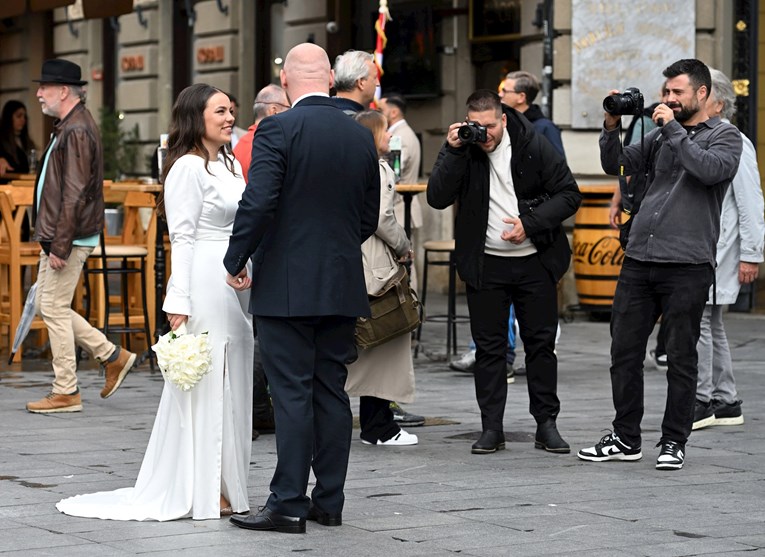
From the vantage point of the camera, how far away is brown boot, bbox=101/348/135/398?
367 inches

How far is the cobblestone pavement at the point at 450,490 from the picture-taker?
578 centimetres

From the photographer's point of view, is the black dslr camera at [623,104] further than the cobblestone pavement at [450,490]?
Yes

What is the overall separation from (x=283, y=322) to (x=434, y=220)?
11050 millimetres

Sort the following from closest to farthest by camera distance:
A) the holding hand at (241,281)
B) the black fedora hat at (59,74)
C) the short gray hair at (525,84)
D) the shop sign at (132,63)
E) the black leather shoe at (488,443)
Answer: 1. the holding hand at (241,281)
2. the black leather shoe at (488,443)
3. the black fedora hat at (59,74)
4. the short gray hair at (525,84)
5. the shop sign at (132,63)

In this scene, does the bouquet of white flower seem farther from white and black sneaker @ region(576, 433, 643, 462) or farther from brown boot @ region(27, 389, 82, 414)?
brown boot @ region(27, 389, 82, 414)

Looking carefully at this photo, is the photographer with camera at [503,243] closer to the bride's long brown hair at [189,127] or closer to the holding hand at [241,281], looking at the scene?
the bride's long brown hair at [189,127]

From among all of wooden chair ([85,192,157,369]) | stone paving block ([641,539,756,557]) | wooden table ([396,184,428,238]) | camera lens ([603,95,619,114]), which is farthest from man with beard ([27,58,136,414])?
stone paving block ([641,539,756,557])

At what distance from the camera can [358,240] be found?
6.18m

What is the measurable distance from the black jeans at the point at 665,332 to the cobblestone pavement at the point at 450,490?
24 centimetres

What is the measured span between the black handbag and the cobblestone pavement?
0.56 meters

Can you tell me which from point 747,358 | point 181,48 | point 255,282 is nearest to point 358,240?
point 255,282

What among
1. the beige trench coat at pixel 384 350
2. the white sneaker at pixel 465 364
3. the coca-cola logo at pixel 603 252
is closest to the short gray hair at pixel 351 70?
the beige trench coat at pixel 384 350

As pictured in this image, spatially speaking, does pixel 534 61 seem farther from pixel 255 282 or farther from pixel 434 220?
pixel 255 282

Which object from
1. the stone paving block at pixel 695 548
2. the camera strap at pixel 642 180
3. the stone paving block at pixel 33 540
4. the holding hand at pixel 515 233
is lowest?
the stone paving block at pixel 695 548
